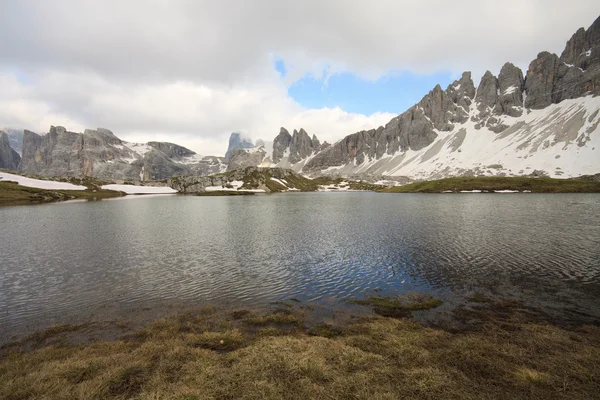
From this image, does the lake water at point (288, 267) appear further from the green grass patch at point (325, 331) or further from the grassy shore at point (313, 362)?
the grassy shore at point (313, 362)

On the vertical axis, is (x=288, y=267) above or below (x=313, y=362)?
below

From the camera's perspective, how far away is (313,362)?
13.7 metres

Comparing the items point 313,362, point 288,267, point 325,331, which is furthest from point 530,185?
point 313,362

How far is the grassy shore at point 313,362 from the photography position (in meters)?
11.7

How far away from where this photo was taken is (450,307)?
2209 centimetres

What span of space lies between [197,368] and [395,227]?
170 ft

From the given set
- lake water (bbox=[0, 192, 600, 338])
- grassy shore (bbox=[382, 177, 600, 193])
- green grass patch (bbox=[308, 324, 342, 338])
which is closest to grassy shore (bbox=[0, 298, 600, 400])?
green grass patch (bbox=[308, 324, 342, 338])

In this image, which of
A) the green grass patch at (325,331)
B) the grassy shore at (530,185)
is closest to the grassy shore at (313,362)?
the green grass patch at (325,331)

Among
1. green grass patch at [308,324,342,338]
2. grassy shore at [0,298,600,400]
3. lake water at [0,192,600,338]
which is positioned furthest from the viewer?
lake water at [0,192,600,338]

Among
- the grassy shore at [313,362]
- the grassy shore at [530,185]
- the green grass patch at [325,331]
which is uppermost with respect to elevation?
the grassy shore at [530,185]

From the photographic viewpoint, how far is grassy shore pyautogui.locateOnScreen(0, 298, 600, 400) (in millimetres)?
11656

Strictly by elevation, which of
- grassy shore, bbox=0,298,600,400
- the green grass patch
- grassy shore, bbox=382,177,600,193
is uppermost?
grassy shore, bbox=382,177,600,193

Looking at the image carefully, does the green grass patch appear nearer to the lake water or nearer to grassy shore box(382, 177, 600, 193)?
the lake water

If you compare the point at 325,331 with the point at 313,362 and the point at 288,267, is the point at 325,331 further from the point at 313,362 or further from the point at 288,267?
the point at 288,267
